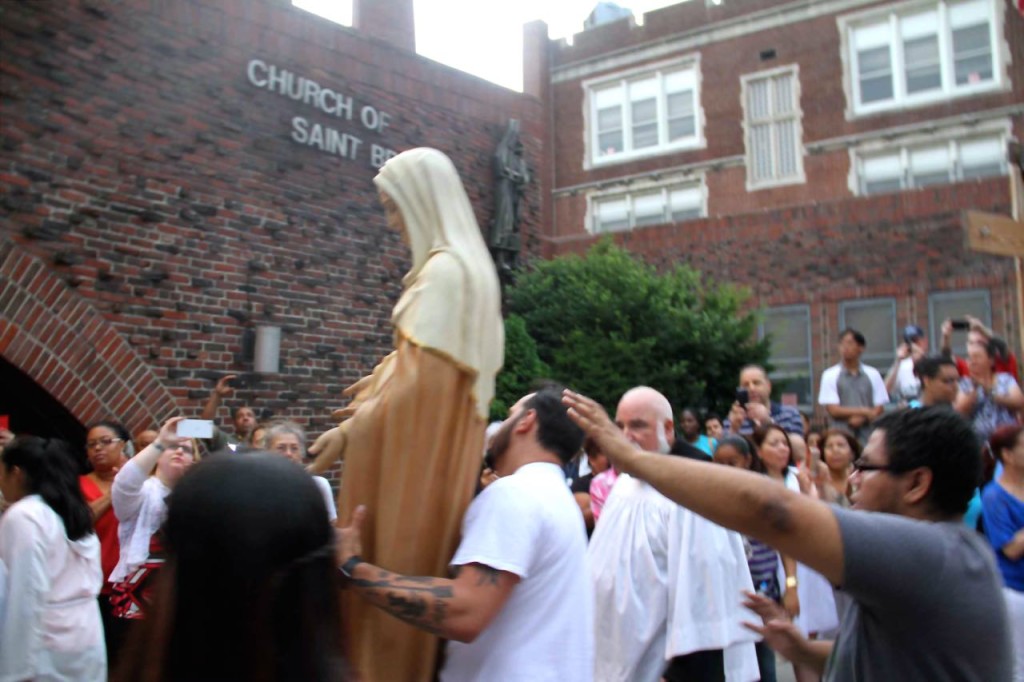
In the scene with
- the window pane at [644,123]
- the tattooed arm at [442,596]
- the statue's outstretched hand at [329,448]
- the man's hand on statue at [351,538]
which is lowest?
the tattooed arm at [442,596]

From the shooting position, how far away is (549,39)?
81.8 feet

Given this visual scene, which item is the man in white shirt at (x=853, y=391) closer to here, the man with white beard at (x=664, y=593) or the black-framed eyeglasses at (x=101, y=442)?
the man with white beard at (x=664, y=593)

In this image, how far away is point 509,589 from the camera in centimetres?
213

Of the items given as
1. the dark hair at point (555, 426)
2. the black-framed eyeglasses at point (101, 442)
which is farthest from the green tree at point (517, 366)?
the dark hair at point (555, 426)

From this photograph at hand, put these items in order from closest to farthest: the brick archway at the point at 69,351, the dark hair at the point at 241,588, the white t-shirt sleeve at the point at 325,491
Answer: the dark hair at the point at 241,588 → the white t-shirt sleeve at the point at 325,491 → the brick archway at the point at 69,351

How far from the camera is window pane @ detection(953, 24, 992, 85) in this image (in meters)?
19.5

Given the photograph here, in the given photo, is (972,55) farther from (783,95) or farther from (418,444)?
(418,444)

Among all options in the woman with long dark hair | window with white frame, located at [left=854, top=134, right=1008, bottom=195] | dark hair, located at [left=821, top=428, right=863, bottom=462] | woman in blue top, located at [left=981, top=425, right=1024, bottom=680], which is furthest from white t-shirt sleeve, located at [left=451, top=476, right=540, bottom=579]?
window with white frame, located at [left=854, top=134, right=1008, bottom=195]

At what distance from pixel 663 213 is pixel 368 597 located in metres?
21.8

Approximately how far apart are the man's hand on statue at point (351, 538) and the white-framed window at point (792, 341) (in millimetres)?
15761

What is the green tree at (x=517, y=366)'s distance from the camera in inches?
447

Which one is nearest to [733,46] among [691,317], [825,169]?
[825,169]

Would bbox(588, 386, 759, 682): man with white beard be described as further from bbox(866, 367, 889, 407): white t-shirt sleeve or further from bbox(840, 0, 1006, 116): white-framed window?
bbox(840, 0, 1006, 116): white-framed window

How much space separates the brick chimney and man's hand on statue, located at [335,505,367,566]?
11.2 metres
